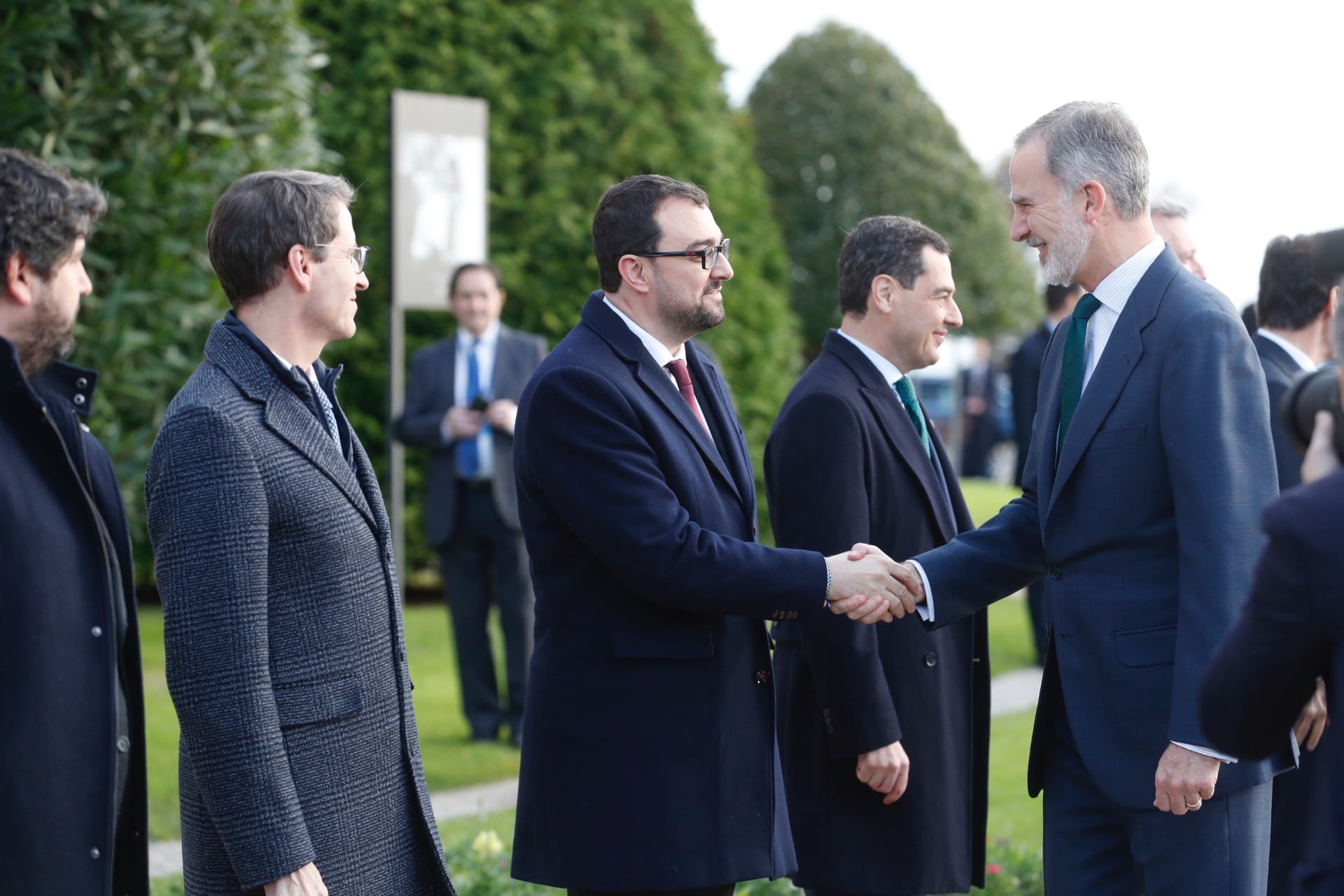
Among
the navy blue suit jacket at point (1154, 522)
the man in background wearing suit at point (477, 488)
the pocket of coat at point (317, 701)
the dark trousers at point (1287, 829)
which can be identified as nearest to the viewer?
the pocket of coat at point (317, 701)

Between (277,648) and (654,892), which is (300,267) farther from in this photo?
(654,892)

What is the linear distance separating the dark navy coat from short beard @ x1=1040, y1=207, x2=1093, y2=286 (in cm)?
228

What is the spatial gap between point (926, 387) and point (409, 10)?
106 feet

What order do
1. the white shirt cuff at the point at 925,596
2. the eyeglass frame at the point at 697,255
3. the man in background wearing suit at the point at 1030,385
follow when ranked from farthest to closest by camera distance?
the man in background wearing suit at the point at 1030,385 < the white shirt cuff at the point at 925,596 < the eyeglass frame at the point at 697,255

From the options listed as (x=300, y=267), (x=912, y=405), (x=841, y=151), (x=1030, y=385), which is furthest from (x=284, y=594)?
(x=841, y=151)

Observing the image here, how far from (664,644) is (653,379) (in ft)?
2.05

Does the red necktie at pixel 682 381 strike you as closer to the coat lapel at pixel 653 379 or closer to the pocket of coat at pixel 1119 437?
the coat lapel at pixel 653 379

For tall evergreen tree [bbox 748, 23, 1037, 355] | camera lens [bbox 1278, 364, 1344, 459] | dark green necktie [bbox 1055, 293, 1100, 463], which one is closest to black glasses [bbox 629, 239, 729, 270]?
dark green necktie [bbox 1055, 293, 1100, 463]

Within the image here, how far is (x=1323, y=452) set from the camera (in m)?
2.03

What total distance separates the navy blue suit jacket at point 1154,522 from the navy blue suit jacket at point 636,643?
2.04 ft

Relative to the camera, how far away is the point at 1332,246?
88.7 inches

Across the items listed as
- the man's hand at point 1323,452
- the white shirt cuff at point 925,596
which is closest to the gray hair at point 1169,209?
the white shirt cuff at point 925,596

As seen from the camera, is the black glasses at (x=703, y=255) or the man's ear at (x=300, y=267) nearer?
the man's ear at (x=300, y=267)

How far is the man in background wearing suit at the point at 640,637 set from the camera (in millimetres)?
3191
